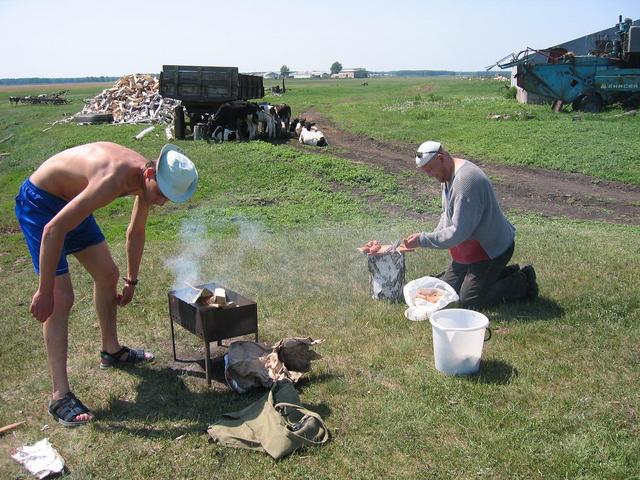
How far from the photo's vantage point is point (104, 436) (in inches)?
140

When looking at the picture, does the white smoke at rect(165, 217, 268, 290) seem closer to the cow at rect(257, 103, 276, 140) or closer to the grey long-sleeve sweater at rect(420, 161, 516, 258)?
the grey long-sleeve sweater at rect(420, 161, 516, 258)

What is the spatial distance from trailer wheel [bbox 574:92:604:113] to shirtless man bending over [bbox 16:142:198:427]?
1821cm

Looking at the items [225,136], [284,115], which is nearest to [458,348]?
[225,136]

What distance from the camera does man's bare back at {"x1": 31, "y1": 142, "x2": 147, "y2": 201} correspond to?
3521mm

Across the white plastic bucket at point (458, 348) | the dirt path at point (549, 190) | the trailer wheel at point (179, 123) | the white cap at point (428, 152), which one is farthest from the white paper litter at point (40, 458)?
the trailer wheel at point (179, 123)

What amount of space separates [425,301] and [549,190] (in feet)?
22.6

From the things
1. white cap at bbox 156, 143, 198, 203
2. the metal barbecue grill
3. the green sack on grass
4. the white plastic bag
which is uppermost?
white cap at bbox 156, 143, 198, 203

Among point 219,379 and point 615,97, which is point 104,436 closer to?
point 219,379

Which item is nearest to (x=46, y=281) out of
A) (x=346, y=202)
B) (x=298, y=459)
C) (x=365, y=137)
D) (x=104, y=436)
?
(x=104, y=436)

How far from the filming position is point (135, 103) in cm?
2561

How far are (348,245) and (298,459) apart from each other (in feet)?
14.2

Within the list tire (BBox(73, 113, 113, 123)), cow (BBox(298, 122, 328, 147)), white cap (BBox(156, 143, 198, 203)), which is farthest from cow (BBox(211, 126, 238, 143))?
white cap (BBox(156, 143, 198, 203))

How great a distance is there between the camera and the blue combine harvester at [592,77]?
18.5 metres

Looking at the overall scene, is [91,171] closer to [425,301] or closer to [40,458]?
[40,458]
